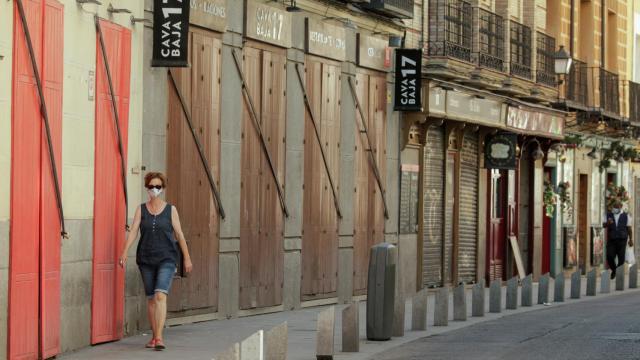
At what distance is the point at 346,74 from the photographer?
85.9 ft

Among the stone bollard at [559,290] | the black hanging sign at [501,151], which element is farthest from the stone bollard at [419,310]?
the black hanging sign at [501,151]

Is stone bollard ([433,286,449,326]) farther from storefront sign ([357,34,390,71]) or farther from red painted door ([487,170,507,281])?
red painted door ([487,170,507,281])

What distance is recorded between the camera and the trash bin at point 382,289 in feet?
59.9

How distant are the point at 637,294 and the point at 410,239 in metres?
4.46

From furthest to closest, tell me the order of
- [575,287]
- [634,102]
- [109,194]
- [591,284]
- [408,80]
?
[634,102], [591,284], [575,287], [408,80], [109,194]

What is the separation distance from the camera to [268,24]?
22562 mm

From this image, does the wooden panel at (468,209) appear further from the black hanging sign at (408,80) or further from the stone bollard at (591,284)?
the black hanging sign at (408,80)

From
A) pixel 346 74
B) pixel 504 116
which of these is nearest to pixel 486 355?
pixel 346 74

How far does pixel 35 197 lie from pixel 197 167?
5.54m

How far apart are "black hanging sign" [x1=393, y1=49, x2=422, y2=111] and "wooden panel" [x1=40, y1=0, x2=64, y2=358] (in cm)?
1271

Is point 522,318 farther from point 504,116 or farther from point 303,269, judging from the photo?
point 504,116

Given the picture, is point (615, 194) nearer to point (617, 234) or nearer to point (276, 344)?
point (617, 234)

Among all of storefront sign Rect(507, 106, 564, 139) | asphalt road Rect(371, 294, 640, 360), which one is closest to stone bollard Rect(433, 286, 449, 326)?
asphalt road Rect(371, 294, 640, 360)

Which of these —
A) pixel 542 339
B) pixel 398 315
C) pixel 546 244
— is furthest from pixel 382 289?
pixel 546 244
